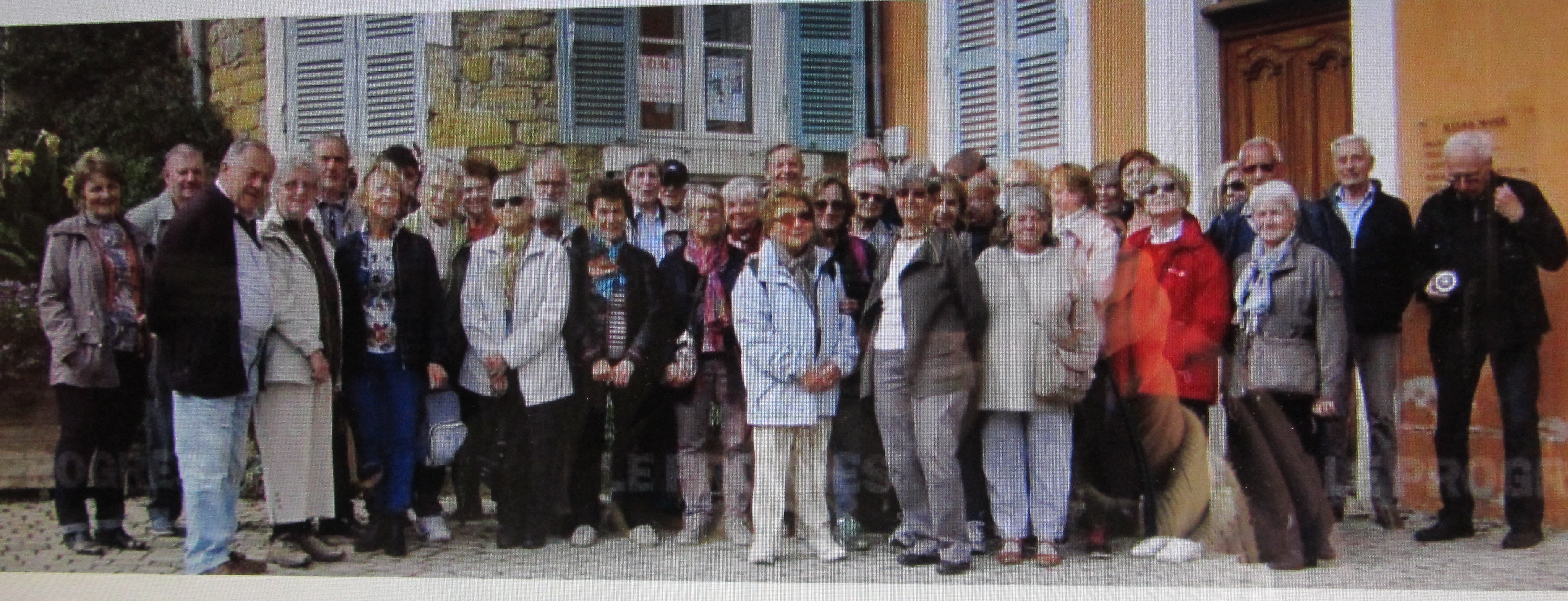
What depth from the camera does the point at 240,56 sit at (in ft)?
21.8

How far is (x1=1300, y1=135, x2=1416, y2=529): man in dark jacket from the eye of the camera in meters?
5.59

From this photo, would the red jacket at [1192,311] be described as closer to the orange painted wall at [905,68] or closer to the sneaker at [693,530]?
the orange painted wall at [905,68]

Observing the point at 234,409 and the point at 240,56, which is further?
the point at 240,56

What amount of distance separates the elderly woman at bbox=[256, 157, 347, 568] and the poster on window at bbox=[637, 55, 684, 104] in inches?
55.7

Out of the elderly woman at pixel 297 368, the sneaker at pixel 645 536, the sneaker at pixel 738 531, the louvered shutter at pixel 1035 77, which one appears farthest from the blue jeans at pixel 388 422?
the louvered shutter at pixel 1035 77

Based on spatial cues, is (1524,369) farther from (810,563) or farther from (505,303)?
(505,303)

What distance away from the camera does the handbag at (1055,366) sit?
5.23 metres

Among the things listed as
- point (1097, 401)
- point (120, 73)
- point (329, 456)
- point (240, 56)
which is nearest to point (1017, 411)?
point (1097, 401)

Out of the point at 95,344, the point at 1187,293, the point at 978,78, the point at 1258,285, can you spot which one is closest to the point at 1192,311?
the point at 1187,293

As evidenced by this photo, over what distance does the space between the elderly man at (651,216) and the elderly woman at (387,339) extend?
0.71m

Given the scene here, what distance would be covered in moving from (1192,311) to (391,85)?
2.91 metres

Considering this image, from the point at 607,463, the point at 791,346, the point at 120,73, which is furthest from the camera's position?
the point at 120,73

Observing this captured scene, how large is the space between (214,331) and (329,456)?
0.64 m

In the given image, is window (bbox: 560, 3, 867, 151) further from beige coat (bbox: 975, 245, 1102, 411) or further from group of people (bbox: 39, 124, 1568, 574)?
beige coat (bbox: 975, 245, 1102, 411)
